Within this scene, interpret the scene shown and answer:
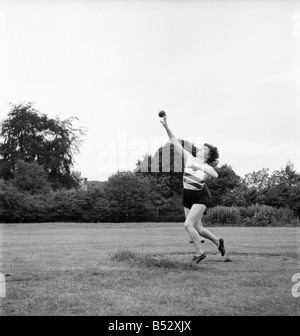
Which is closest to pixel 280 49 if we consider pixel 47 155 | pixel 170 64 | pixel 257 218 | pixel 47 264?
pixel 170 64

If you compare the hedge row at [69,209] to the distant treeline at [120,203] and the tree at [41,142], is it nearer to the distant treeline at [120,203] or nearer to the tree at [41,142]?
the distant treeline at [120,203]

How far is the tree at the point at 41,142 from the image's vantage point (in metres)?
52.7

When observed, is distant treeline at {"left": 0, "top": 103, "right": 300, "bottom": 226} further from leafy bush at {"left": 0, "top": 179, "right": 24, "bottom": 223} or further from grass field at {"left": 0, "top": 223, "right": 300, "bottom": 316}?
grass field at {"left": 0, "top": 223, "right": 300, "bottom": 316}

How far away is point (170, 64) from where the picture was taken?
35.0ft

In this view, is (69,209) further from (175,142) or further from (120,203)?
(175,142)

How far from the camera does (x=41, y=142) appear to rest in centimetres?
5397

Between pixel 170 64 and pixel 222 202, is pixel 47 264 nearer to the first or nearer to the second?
pixel 170 64

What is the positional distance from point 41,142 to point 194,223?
47769 mm

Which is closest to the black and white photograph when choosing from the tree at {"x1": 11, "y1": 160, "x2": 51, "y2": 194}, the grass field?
the grass field

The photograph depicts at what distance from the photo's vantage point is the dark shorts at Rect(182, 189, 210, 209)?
8156mm

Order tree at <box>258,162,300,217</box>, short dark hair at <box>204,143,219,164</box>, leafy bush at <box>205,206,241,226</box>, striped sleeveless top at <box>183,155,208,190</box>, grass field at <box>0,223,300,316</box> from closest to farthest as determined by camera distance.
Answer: grass field at <box>0,223,300,316</box>, striped sleeveless top at <box>183,155,208,190</box>, short dark hair at <box>204,143,219,164</box>, leafy bush at <box>205,206,241,226</box>, tree at <box>258,162,300,217</box>

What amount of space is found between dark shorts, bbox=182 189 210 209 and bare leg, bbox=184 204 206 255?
10 centimetres

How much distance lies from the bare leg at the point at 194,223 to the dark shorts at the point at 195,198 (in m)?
0.10

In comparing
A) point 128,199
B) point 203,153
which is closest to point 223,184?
point 128,199
